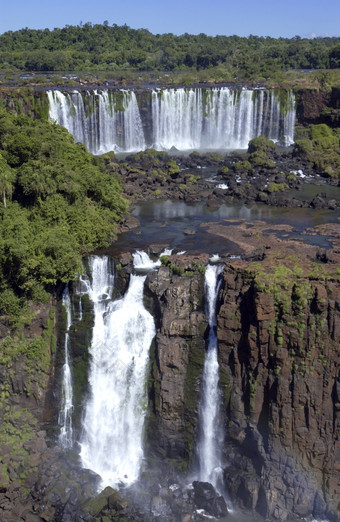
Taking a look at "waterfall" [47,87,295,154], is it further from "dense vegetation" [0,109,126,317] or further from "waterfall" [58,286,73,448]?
"waterfall" [58,286,73,448]

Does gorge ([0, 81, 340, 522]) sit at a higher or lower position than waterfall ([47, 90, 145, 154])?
lower

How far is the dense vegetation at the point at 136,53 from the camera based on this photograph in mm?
85688

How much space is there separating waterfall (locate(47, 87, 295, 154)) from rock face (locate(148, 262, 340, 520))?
110 ft

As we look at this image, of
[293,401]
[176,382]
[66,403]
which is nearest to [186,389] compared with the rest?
[176,382]

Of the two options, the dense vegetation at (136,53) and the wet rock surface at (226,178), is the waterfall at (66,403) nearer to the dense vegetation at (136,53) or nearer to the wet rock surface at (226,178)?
the wet rock surface at (226,178)

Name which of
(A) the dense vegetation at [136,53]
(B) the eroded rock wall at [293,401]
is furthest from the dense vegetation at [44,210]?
(A) the dense vegetation at [136,53]

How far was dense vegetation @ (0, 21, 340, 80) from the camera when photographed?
85.7 metres

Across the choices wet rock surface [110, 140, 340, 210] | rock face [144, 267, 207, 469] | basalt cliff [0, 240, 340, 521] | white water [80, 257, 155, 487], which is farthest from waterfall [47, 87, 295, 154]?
basalt cliff [0, 240, 340, 521]

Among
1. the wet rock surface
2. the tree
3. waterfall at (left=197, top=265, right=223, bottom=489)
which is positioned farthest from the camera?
the wet rock surface

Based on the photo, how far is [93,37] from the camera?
10331 cm

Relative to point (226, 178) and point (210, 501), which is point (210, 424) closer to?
point (210, 501)

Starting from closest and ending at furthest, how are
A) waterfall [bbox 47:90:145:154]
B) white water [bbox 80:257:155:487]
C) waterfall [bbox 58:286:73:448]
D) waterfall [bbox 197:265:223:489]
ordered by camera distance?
waterfall [bbox 197:265:223:489] → white water [bbox 80:257:155:487] → waterfall [bbox 58:286:73:448] → waterfall [bbox 47:90:145:154]

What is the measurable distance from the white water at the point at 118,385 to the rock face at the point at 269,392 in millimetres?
1016

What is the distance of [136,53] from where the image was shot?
94188 millimetres
